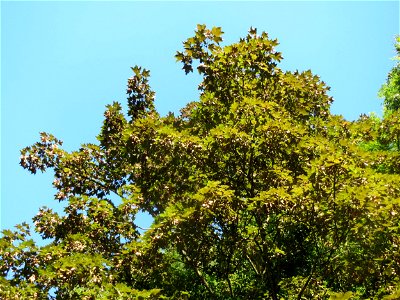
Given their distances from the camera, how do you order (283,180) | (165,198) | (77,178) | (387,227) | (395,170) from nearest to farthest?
(387,227) → (283,180) → (395,170) → (165,198) → (77,178)

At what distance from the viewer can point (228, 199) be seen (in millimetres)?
10438

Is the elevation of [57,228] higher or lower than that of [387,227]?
higher

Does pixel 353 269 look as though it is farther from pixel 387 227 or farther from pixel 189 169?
pixel 189 169

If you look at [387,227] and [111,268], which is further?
[111,268]

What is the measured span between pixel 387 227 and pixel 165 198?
27.8 feet

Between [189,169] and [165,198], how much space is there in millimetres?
2535

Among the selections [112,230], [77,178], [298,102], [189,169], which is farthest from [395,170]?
[77,178]

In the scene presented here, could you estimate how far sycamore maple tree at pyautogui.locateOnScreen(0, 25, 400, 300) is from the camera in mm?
10508

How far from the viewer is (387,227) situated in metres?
10.3

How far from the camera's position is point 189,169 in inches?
539

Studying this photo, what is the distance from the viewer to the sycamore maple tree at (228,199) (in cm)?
1051

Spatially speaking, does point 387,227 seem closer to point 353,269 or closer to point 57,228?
point 353,269

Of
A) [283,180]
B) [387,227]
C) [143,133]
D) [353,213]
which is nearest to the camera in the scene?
[353,213]

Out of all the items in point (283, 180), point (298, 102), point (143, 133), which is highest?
point (298, 102)
